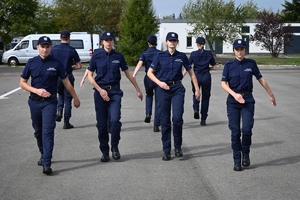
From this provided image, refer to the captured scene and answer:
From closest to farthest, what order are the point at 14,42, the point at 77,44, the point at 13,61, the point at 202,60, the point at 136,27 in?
the point at 202,60 → the point at 136,27 → the point at 13,61 → the point at 77,44 → the point at 14,42

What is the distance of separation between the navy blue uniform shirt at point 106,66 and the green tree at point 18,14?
166ft

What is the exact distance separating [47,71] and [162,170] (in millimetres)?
2028

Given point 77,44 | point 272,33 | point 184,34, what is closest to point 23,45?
point 77,44

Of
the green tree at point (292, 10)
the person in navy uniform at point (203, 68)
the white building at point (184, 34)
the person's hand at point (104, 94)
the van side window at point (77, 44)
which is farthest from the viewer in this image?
the green tree at point (292, 10)

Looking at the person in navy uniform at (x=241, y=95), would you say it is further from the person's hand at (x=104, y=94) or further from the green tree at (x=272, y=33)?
the green tree at (x=272, y=33)

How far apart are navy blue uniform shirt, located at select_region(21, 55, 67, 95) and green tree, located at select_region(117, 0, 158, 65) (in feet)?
113

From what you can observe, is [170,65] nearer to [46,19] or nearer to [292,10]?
[46,19]

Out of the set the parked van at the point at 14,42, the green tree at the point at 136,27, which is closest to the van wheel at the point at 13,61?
the green tree at the point at 136,27

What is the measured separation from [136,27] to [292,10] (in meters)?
56.6

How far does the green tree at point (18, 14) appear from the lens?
190 feet

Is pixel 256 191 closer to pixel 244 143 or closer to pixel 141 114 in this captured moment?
pixel 244 143

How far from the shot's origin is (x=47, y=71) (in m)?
7.91

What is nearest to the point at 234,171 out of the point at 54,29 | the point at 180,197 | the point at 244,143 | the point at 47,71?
the point at 244,143

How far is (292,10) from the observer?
9306 cm
